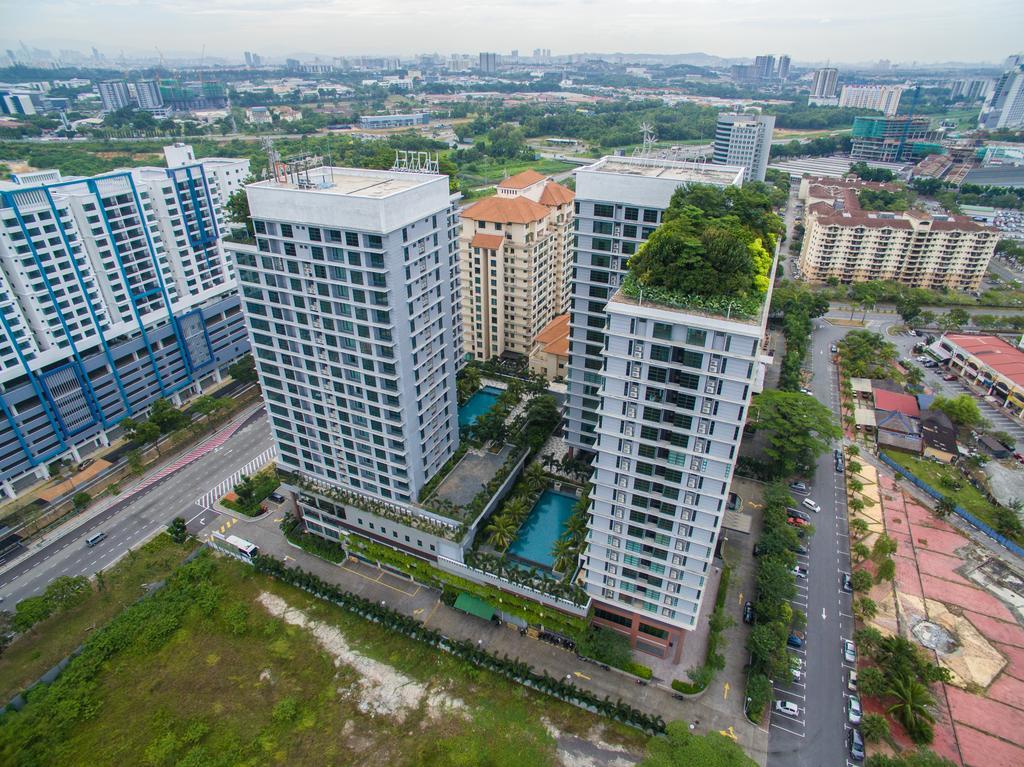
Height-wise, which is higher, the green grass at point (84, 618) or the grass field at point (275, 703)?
the grass field at point (275, 703)

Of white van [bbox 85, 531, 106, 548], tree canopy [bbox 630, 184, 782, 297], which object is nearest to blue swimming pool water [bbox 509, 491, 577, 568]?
tree canopy [bbox 630, 184, 782, 297]

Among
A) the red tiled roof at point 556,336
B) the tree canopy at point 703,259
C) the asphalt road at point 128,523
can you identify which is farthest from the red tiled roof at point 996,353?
the asphalt road at point 128,523

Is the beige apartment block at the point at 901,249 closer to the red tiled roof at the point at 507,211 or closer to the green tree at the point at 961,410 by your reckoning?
the green tree at the point at 961,410

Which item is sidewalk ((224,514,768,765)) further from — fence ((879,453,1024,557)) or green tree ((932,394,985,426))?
green tree ((932,394,985,426))

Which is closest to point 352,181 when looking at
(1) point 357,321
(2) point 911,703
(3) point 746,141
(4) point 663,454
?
(1) point 357,321

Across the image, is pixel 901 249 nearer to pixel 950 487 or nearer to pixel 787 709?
pixel 950 487

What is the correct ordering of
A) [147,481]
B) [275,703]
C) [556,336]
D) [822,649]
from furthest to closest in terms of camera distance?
[556,336] → [147,481] → [822,649] → [275,703]

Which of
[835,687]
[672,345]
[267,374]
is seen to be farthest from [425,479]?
[835,687]
